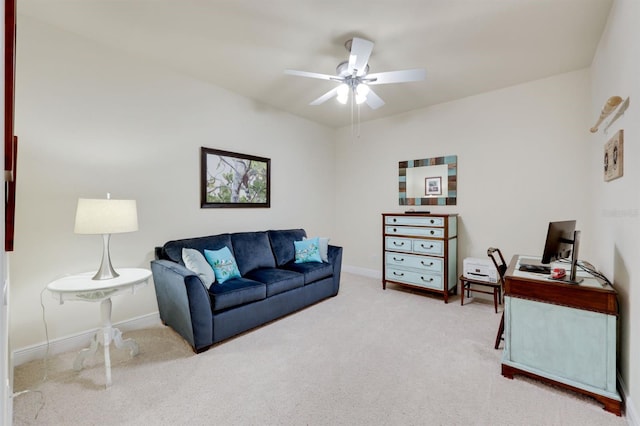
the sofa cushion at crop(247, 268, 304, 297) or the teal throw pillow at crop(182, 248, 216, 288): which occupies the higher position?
the teal throw pillow at crop(182, 248, 216, 288)

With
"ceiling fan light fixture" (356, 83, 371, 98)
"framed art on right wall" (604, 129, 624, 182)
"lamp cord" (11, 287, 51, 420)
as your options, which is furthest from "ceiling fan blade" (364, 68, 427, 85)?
"lamp cord" (11, 287, 51, 420)

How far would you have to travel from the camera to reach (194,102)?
3285 mm

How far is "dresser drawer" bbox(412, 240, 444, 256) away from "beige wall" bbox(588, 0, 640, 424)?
4.87 feet

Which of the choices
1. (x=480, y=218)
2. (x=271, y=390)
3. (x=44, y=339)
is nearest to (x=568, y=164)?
(x=480, y=218)

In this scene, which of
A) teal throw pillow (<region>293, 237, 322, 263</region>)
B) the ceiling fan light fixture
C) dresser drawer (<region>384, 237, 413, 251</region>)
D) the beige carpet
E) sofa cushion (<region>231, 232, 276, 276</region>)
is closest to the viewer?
the beige carpet

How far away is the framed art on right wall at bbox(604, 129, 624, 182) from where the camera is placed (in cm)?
193

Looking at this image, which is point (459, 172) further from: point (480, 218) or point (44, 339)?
point (44, 339)

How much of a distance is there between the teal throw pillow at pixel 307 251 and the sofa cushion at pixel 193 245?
91 cm

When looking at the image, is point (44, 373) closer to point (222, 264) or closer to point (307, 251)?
point (222, 264)

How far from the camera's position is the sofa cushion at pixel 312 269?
339 centimetres

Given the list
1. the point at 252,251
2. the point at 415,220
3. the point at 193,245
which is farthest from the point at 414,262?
the point at 193,245

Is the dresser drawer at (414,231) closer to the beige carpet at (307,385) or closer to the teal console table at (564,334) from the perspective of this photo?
the beige carpet at (307,385)

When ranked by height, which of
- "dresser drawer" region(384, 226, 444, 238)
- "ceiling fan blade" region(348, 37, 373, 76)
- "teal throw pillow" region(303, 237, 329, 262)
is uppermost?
"ceiling fan blade" region(348, 37, 373, 76)

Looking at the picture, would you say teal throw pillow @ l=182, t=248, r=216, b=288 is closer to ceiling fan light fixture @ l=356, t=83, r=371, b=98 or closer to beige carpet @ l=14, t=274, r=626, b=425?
beige carpet @ l=14, t=274, r=626, b=425
